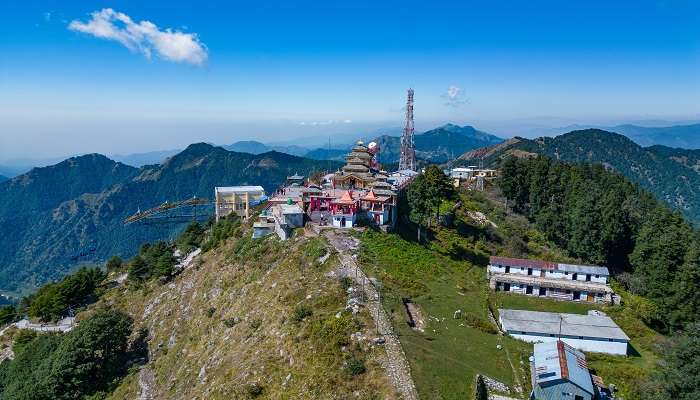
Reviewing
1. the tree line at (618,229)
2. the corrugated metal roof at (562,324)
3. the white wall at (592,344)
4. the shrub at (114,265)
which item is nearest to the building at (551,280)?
the tree line at (618,229)

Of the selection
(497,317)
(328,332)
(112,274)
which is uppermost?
(328,332)

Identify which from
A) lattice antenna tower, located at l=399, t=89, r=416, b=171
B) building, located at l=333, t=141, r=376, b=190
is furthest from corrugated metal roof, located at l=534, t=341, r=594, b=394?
lattice antenna tower, located at l=399, t=89, r=416, b=171

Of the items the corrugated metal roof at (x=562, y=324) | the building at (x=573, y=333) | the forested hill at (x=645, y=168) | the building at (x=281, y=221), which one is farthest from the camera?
the forested hill at (x=645, y=168)

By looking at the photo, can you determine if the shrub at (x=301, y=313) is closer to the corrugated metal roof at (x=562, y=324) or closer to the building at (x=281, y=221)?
the corrugated metal roof at (x=562, y=324)

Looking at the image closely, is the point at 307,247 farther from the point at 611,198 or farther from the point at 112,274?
the point at 112,274

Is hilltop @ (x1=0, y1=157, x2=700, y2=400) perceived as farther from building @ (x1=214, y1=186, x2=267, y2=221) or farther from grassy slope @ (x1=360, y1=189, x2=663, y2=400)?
building @ (x1=214, y1=186, x2=267, y2=221)

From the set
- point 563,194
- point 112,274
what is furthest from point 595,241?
point 112,274
